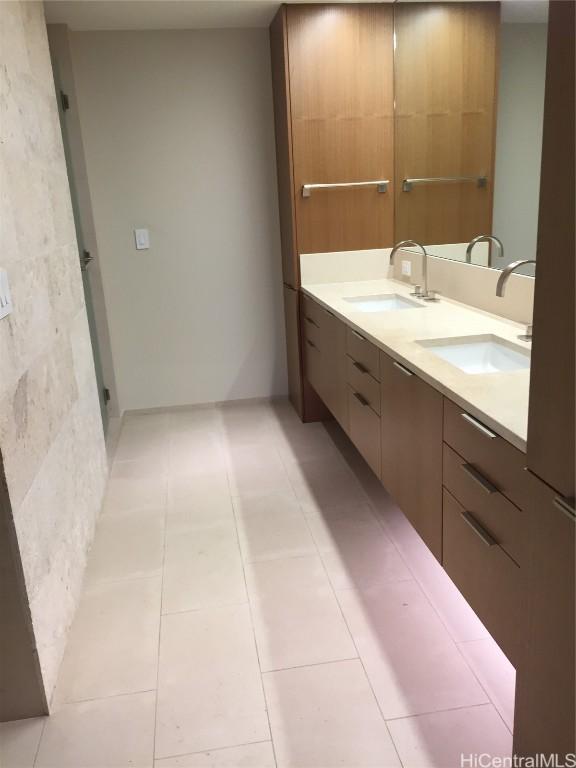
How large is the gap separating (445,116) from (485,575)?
2.35 m

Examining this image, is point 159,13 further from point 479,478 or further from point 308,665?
point 308,665

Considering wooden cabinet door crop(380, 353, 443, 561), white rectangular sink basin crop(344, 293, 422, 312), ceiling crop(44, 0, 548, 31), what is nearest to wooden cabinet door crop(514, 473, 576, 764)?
wooden cabinet door crop(380, 353, 443, 561)

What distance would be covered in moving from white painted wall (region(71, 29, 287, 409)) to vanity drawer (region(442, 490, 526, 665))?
2.54 meters

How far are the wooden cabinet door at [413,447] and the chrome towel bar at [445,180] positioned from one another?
1062mm

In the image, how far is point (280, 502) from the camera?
2.78 metres

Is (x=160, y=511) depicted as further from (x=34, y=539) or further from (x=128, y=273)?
(x=128, y=273)

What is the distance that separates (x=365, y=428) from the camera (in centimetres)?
250

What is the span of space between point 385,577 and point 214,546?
0.71 m

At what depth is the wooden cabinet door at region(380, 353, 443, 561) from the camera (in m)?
1.75

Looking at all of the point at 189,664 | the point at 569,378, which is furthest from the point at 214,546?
the point at 569,378

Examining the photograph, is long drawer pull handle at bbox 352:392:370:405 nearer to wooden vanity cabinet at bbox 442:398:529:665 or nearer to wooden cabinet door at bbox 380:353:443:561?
wooden cabinet door at bbox 380:353:443:561

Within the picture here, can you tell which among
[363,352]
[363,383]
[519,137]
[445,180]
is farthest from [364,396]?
[445,180]

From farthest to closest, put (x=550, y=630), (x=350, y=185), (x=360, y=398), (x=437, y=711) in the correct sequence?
(x=350, y=185)
(x=360, y=398)
(x=437, y=711)
(x=550, y=630)

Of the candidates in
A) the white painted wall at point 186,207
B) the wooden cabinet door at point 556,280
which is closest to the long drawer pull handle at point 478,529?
the wooden cabinet door at point 556,280
